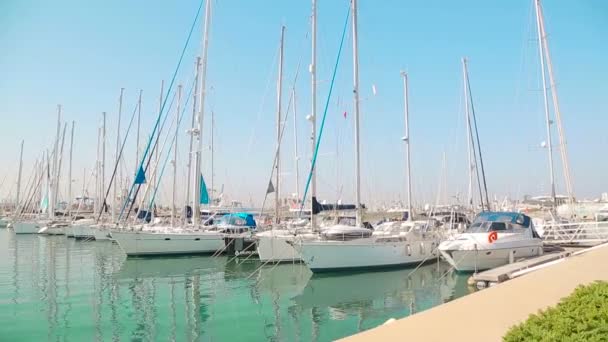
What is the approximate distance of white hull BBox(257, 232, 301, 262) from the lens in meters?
26.7

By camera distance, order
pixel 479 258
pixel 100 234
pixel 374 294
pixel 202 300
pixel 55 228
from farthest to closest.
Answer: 1. pixel 55 228
2. pixel 100 234
3. pixel 479 258
4. pixel 374 294
5. pixel 202 300

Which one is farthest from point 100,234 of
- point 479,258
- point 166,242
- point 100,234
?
point 479,258

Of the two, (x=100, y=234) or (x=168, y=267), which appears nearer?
(x=168, y=267)

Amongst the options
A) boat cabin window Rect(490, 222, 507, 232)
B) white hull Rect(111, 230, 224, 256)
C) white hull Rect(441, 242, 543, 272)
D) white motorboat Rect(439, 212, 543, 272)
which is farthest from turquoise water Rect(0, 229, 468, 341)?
boat cabin window Rect(490, 222, 507, 232)

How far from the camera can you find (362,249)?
77.0 ft

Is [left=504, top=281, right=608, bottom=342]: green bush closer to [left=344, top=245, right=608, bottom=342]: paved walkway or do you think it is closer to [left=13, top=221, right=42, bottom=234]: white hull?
[left=344, top=245, right=608, bottom=342]: paved walkway

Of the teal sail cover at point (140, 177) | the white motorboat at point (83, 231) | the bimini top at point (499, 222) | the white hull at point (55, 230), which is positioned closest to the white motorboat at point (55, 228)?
the white hull at point (55, 230)

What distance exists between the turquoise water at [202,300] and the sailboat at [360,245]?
840 millimetres

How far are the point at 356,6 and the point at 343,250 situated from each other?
617 inches

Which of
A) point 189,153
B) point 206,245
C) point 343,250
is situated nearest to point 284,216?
point 206,245

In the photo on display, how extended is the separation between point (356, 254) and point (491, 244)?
22.4 feet

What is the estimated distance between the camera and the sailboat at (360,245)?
22734 mm

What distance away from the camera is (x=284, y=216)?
117 ft

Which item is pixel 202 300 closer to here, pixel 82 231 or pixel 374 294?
pixel 374 294
